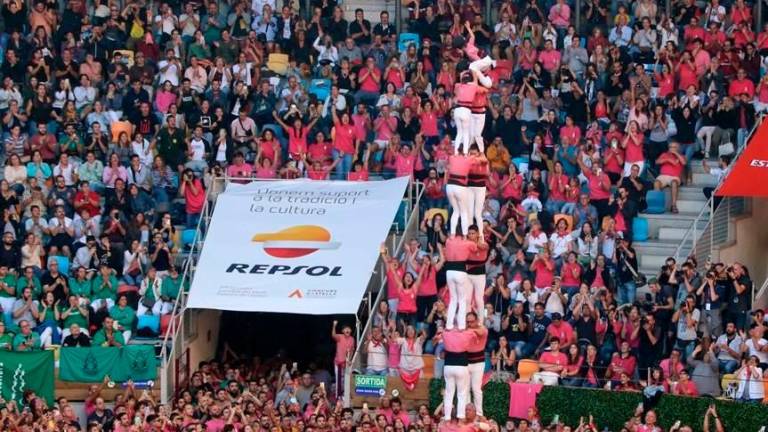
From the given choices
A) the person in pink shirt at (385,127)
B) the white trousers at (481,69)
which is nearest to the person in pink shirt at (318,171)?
the person in pink shirt at (385,127)

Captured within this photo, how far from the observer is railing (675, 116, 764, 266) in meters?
43.4

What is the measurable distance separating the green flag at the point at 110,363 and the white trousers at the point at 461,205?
407 inches

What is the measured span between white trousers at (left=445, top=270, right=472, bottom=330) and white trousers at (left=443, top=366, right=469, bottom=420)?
60 cm

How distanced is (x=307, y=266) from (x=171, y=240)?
275 centimetres

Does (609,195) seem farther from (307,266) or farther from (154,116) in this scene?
(154,116)

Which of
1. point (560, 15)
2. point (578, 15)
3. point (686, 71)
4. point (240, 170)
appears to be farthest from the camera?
point (578, 15)

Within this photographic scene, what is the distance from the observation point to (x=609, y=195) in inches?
1737

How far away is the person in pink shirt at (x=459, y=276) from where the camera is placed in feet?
108

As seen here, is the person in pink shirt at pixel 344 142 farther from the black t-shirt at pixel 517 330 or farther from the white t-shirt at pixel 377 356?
the black t-shirt at pixel 517 330

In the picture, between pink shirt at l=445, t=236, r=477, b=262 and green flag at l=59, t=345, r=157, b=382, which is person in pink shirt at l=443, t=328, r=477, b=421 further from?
green flag at l=59, t=345, r=157, b=382

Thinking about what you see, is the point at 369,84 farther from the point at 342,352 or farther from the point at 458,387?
the point at 458,387

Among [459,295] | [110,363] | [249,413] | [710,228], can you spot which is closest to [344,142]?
[110,363]

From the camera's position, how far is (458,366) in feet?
109

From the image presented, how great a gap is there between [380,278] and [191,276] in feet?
11.3
